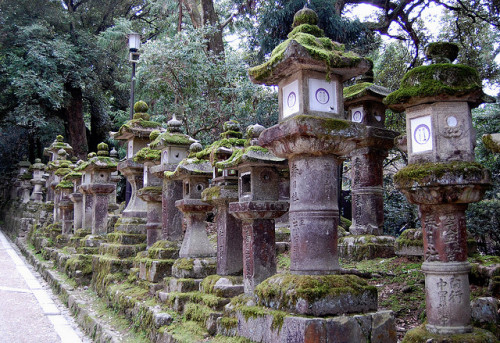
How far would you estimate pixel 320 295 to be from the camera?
409 centimetres

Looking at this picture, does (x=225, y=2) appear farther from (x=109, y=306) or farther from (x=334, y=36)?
(x=109, y=306)

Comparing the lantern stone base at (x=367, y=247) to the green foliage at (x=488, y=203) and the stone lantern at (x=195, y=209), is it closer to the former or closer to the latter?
the stone lantern at (x=195, y=209)

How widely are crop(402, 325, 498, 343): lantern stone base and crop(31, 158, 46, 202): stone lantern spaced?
68.2 ft

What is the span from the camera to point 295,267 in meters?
4.52

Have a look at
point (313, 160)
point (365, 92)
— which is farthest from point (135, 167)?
point (313, 160)

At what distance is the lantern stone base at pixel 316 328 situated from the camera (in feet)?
12.8

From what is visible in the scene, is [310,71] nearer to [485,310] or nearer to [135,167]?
[485,310]

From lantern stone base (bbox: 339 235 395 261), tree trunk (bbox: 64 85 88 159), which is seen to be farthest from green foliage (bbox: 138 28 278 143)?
tree trunk (bbox: 64 85 88 159)

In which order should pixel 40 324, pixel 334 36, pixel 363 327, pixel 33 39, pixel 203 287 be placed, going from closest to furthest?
pixel 363 327 < pixel 203 287 < pixel 40 324 < pixel 334 36 < pixel 33 39

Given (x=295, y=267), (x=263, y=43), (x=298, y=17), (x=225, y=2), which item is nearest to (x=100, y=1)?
(x=225, y=2)

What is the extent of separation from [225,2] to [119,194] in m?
9.29

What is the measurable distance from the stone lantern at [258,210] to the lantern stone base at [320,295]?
76cm

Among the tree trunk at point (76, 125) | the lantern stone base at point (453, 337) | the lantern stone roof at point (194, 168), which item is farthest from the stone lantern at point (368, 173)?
the tree trunk at point (76, 125)

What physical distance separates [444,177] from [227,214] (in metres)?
2.85
